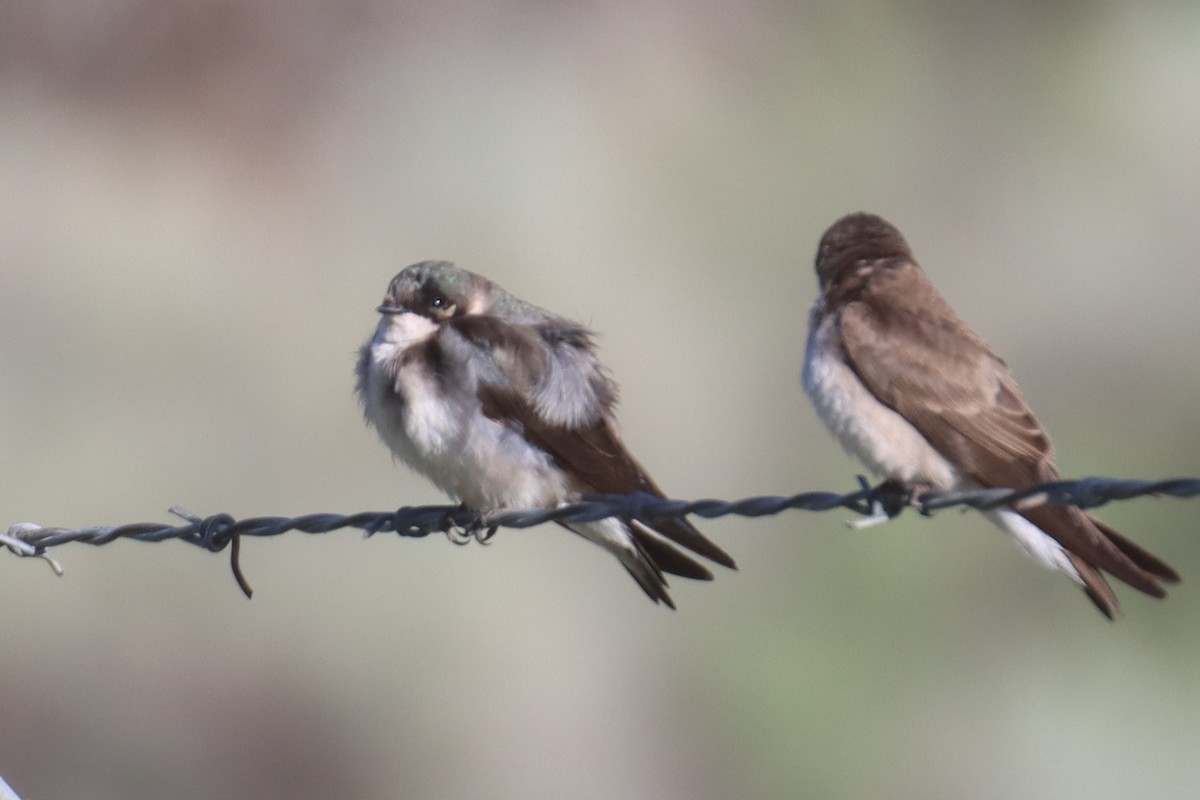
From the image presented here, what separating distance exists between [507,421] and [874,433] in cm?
112

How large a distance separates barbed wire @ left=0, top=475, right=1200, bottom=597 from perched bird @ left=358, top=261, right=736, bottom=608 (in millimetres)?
116

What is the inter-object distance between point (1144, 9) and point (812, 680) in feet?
36.6

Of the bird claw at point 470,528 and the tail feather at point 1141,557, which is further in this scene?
the bird claw at point 470,528

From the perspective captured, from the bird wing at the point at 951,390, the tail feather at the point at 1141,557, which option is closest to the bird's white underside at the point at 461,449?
the bird wing at the point at 951,390

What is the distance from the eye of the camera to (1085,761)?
1553 centimetres

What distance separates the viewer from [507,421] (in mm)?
5152

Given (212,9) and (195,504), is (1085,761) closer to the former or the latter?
(195,504)

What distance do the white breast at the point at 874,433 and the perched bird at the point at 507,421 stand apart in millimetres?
585

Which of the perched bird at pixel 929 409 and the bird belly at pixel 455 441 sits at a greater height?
the bird belly at pixel 455 441

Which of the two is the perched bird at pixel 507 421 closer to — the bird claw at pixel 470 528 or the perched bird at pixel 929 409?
the bird claw at pixel 470 528

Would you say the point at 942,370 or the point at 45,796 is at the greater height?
the point at 942,370

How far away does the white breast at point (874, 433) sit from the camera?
4.94 meters

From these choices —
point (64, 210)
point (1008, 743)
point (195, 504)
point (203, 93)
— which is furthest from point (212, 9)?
point (1008, 743)

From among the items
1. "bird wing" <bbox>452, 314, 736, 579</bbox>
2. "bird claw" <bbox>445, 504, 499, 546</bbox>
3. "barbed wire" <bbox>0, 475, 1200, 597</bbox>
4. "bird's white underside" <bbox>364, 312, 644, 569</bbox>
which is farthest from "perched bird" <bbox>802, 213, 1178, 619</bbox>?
"bird claw" <bbox>445, 504, 499, 546</bbox>
